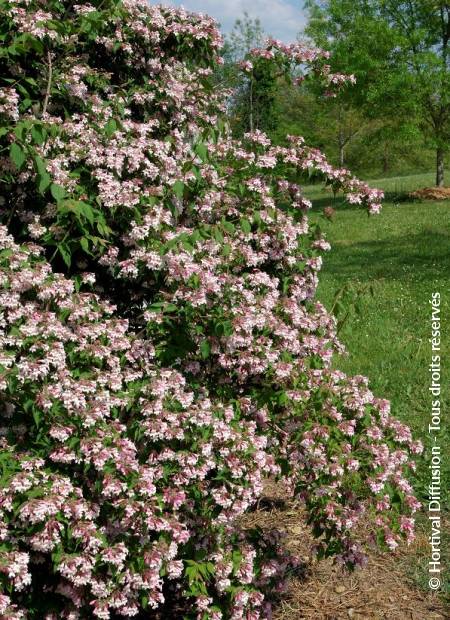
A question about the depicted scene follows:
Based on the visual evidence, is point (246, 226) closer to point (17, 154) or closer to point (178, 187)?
point (178, 187)

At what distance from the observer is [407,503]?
11.4ft

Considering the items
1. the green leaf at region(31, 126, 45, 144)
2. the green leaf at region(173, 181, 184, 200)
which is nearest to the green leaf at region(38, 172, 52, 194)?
the green leaf at region(31, 126, 45, 144)

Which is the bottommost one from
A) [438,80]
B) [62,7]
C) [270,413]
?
[270,413]

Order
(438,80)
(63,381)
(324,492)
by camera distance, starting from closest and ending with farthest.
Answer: (63,381) < (324,492) < (438,80)

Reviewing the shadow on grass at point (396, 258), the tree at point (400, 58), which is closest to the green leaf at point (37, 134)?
the shadow on grass at point (396, 258)

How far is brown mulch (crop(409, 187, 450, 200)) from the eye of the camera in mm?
25442

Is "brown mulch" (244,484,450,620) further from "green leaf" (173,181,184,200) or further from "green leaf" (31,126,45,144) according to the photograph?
"green leaf" (31,126,45,144)

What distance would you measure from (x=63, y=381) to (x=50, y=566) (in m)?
0.95

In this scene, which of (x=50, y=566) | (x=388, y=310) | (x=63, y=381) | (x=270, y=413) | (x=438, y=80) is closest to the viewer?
(x=63, y=381)

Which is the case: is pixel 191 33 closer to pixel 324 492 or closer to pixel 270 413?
pixel 270 413

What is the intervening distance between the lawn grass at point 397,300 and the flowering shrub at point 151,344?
559 mm

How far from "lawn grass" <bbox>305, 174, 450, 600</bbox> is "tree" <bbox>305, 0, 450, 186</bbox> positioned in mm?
5652

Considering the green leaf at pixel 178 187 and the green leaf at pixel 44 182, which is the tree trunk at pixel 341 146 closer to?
the green leaf at pixel 178 187

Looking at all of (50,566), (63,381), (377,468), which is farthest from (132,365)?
(377,468)
